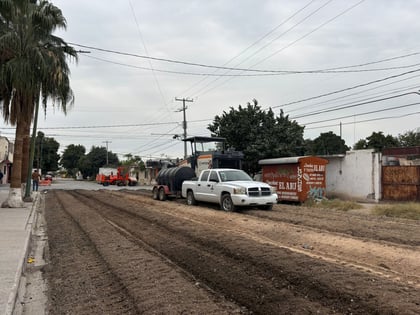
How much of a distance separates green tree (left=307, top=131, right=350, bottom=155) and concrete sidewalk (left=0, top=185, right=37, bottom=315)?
73.7m

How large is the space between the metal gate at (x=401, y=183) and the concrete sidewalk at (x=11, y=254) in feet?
59.0

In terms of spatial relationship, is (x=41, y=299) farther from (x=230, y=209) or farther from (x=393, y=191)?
(x=393, y=191)

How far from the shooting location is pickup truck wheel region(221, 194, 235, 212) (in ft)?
55.5

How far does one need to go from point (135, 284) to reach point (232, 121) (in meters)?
26.1

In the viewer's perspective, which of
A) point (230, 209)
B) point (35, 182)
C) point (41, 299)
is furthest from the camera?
point (35, 182)

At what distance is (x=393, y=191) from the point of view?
2300 cm

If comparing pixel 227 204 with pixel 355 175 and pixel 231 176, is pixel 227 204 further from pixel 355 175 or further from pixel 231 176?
pixel 355 175

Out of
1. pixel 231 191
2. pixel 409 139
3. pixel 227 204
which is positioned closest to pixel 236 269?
pixel 231 191

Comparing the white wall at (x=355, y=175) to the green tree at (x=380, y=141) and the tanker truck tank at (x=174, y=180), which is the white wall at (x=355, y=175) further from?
the green tree at (x=380, y=141)

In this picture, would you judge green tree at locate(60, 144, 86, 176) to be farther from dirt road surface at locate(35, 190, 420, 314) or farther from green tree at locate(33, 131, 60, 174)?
dirt road surface at locate(35, 190, 420, 314)

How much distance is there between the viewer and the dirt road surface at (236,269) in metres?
5.56

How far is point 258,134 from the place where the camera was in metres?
31.1

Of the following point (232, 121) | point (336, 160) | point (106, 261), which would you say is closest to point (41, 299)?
point (106, 261)

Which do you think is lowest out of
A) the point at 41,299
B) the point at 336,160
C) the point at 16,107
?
the point at 41,299
